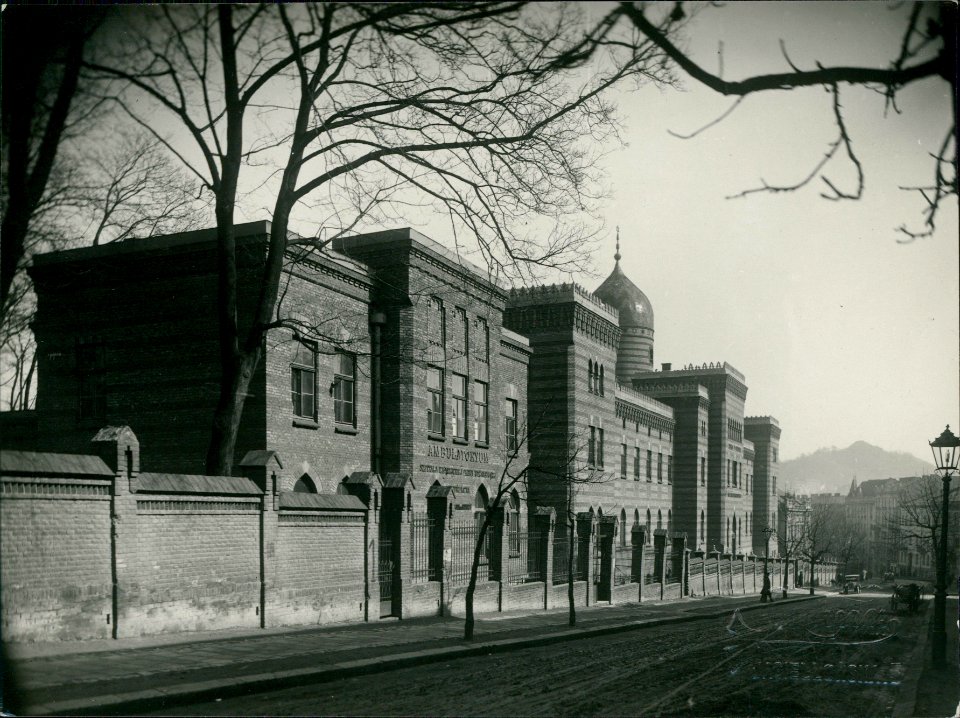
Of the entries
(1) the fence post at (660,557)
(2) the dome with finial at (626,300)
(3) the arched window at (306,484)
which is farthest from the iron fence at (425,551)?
(2) the dome with finial at (626,300)

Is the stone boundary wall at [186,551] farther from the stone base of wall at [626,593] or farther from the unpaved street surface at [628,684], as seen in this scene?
the stone base of wall at [626,593]

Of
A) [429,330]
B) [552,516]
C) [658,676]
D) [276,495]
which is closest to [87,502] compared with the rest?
[276,495]

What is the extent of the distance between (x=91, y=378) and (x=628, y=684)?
13.9 meters

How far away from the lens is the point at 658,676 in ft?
36.8

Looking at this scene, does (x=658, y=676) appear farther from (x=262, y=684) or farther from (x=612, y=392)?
(x=612, y=392)

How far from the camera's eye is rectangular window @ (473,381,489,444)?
25797mm

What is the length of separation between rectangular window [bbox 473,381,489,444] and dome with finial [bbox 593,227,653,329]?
1886cm

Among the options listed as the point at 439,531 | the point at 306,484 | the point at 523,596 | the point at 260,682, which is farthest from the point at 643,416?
the point at 260,682

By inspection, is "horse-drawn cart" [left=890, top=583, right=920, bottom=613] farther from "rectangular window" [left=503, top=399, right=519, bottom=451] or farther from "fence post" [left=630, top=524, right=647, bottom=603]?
"rectangular window" [left=503, top=399, right=519, bottom=451]

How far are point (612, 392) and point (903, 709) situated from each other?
2647 cm

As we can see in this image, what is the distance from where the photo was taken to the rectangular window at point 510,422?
28703 millimetres

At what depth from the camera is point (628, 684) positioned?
10.5 metres

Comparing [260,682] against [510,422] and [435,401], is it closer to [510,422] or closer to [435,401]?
[435,401]

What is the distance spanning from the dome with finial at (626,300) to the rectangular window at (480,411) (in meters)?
18.9
